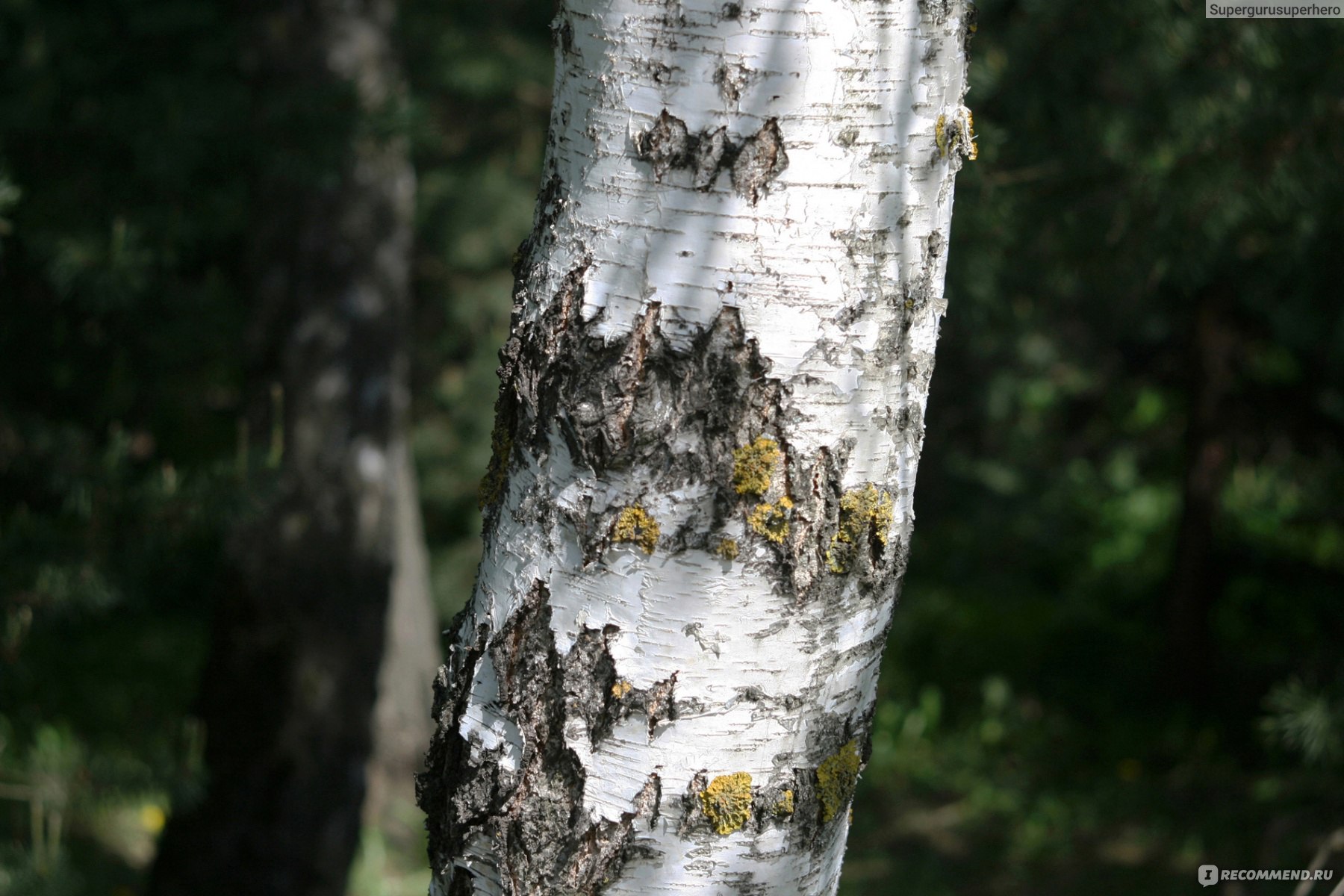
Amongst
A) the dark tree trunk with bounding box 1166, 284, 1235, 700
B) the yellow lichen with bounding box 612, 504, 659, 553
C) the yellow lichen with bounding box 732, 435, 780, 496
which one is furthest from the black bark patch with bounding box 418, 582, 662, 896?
the dark tree trunk with bounding box 1166, 284, 1235, 700

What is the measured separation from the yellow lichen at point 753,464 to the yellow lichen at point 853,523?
9 centimetres

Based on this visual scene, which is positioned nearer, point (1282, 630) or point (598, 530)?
point (598, 530)

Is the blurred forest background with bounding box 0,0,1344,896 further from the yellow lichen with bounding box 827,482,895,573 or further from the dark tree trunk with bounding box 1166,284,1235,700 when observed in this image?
the yellow lichen with bounding box 827,482,895,573

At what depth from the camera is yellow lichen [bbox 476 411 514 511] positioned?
3.84 ft

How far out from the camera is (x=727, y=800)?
1081 mm

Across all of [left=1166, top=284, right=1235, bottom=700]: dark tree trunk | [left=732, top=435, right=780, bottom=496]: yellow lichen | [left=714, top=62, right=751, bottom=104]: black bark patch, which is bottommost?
[left=1166, top=284, right=1235, bottom=700]: dark tree trunk

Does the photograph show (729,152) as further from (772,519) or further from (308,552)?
(308,552)

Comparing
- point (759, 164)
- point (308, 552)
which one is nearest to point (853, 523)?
point (759, 164)

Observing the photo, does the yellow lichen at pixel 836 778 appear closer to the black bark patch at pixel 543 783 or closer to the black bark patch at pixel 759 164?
the black bark patch at pixel 543 783

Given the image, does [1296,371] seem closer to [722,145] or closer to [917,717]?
[917,717]

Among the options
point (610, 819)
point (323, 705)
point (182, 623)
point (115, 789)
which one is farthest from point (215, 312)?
point (182, 623)

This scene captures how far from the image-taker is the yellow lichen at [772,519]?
1055 mm

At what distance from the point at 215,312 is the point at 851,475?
3.39 metres

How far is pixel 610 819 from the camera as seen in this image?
42.8 inches
